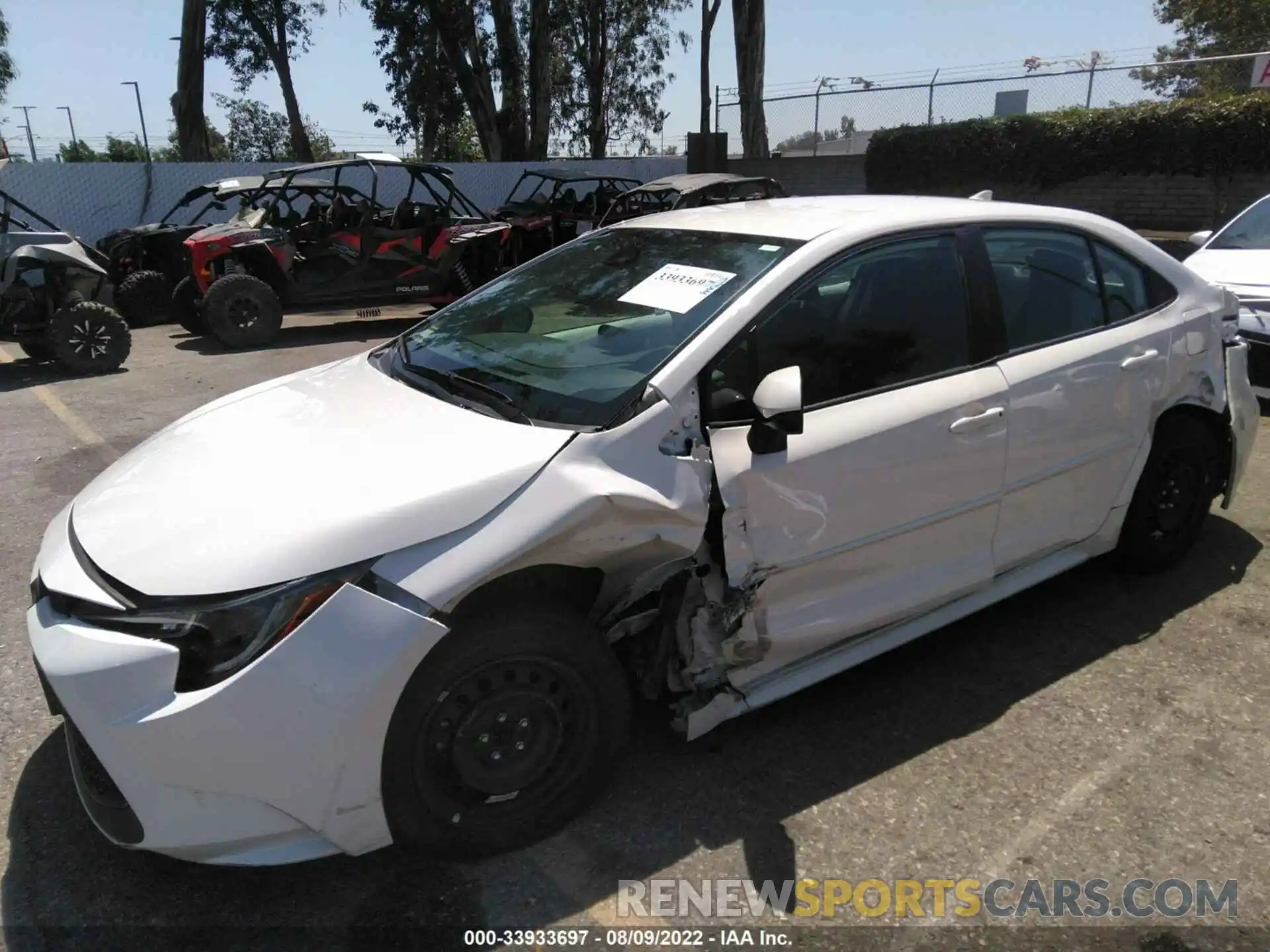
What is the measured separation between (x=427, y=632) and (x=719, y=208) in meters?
2.25

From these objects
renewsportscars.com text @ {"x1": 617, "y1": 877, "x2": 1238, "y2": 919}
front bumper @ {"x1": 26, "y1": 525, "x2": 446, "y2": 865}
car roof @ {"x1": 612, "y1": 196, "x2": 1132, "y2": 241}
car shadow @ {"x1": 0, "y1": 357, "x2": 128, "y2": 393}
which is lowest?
renewsportscars.com text @ {"x1": 617, "y1": 877, "x2": 1238, "y2": 919}

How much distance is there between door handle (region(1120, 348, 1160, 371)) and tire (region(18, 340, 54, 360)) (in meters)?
9.10

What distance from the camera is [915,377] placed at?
301 centimetres

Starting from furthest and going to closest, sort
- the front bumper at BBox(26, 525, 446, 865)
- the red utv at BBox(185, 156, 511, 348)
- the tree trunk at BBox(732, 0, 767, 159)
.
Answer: the tree trunk at BBox(732, 0, 767, 159) → the red utv at BBox(185, 156, 511, 348) → the front bumper at BBox(26, 525, 446, 865)

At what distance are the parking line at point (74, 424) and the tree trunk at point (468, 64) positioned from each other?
53.6ft

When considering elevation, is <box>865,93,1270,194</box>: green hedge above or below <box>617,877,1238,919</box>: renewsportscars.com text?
above

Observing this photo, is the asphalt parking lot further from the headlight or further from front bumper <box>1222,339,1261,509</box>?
front bumper <box>1222,339,1261,509</box>

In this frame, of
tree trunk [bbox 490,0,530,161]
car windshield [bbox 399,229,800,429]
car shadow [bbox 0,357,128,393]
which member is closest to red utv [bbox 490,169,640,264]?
car shadow [bbox 0,357,128,393]

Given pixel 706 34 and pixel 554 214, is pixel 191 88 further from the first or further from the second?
pixel 706 34

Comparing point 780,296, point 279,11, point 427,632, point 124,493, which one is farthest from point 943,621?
point 279,11

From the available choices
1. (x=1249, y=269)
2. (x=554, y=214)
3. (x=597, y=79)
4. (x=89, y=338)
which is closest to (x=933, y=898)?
(x=1249, y=269)

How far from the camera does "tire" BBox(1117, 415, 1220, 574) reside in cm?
379

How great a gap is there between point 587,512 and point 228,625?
86 cm

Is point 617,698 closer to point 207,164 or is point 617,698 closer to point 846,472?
point 846,472
